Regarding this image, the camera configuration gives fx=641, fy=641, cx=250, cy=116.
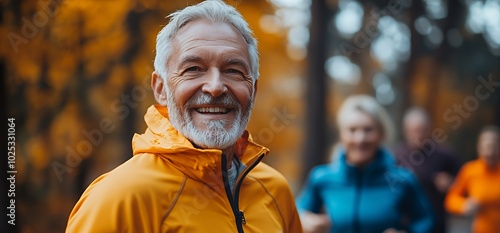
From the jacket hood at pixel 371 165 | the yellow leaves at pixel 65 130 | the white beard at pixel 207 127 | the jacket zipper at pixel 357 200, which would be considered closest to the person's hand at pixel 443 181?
the jacket hood at pixel 371 165

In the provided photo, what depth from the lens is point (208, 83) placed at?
2166mm

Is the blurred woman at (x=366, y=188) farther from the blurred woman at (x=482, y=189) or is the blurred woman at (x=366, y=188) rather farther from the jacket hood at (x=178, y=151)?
the jacket hood at (x=178, y=151)

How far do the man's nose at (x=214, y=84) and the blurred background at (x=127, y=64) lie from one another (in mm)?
990

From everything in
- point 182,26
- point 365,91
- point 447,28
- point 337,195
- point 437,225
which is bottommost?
point 437,225

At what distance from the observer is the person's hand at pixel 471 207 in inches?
273

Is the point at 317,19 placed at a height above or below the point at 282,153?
above

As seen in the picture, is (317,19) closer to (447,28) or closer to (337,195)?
(337,195)

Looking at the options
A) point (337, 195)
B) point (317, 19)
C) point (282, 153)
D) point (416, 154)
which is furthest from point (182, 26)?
point (282, 153)

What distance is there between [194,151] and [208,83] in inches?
9.5

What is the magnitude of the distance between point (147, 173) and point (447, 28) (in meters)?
15.4

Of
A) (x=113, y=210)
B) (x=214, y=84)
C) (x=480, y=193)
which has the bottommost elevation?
(x=480, y=193)

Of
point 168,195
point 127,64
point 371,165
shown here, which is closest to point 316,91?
point 127,64

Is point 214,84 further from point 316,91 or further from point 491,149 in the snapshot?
point 316,91

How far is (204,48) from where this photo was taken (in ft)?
7.17
